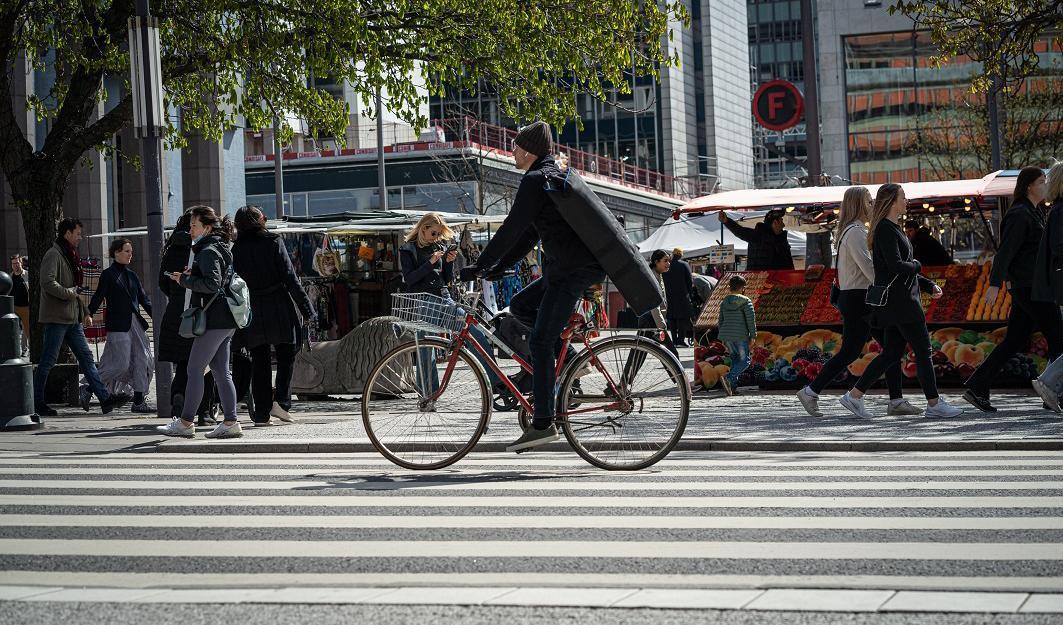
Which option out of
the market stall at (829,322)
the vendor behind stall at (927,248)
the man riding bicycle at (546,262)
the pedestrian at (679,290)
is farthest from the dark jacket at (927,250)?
the pedestrian at (679,290)

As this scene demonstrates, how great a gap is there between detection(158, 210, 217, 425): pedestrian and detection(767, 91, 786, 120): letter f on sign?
43.8ft

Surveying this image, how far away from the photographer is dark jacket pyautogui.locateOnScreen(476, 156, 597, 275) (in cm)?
789

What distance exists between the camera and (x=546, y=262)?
8.12 m

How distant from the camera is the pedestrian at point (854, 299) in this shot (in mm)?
11516

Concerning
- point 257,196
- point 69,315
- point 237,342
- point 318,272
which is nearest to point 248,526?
point 237,342

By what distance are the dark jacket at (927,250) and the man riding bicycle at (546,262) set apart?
8001 mm

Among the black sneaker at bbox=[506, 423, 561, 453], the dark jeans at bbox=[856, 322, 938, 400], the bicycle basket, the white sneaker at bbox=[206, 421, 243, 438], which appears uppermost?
the bicycle basket

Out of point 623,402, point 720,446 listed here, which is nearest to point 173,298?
point 720,446

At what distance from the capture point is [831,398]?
13844 mm

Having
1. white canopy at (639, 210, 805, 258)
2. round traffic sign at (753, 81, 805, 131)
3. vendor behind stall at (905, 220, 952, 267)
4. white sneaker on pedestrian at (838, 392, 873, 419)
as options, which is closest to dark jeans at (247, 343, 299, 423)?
white sneaker on pedestrian at (838, 392, 873, 419)

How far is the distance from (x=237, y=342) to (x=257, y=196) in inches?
2073

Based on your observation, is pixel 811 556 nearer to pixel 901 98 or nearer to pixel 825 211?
pixel 825 211

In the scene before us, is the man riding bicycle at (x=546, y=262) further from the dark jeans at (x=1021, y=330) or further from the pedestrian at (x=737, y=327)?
the pedestrian at (x=737, y=327)

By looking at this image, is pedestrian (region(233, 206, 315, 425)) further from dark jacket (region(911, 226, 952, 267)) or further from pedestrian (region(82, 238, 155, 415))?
dark jacket (region(911, 226, 952, 267))
